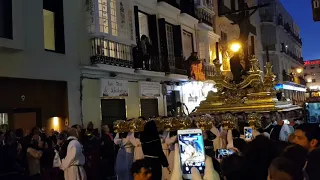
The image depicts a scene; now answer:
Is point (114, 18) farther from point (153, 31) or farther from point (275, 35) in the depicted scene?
point (275, 35)

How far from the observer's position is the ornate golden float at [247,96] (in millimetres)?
11404

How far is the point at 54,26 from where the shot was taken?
14.5 metres

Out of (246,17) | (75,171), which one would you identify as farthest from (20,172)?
(246,17)

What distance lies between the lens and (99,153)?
421 inches

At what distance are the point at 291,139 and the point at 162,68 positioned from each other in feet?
48.6

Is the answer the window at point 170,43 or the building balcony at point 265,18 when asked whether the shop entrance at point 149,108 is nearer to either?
the window at point 170,43

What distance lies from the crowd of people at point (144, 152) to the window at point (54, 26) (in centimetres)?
413

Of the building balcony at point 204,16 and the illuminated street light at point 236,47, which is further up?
the building balcony at point 204,16

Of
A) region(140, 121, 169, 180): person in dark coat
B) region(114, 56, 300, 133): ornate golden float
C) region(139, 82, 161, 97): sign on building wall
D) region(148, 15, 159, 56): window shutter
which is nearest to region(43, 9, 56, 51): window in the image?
region(139, 82, 161, 97): sign on building wall

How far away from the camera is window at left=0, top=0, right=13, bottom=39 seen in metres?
12.0

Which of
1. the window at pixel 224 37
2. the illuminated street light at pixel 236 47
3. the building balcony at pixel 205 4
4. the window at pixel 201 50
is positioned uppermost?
the building balcony at pixel 205 4

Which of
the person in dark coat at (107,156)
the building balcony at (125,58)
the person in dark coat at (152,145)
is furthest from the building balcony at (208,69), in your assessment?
the person in dark coat at (152,145)

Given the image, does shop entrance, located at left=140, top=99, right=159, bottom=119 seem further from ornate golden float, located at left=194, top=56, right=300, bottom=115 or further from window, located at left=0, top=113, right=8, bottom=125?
window, located at left=0, top=113, right=8, bottom=125

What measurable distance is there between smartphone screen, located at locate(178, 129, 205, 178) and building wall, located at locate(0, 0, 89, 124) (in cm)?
780
